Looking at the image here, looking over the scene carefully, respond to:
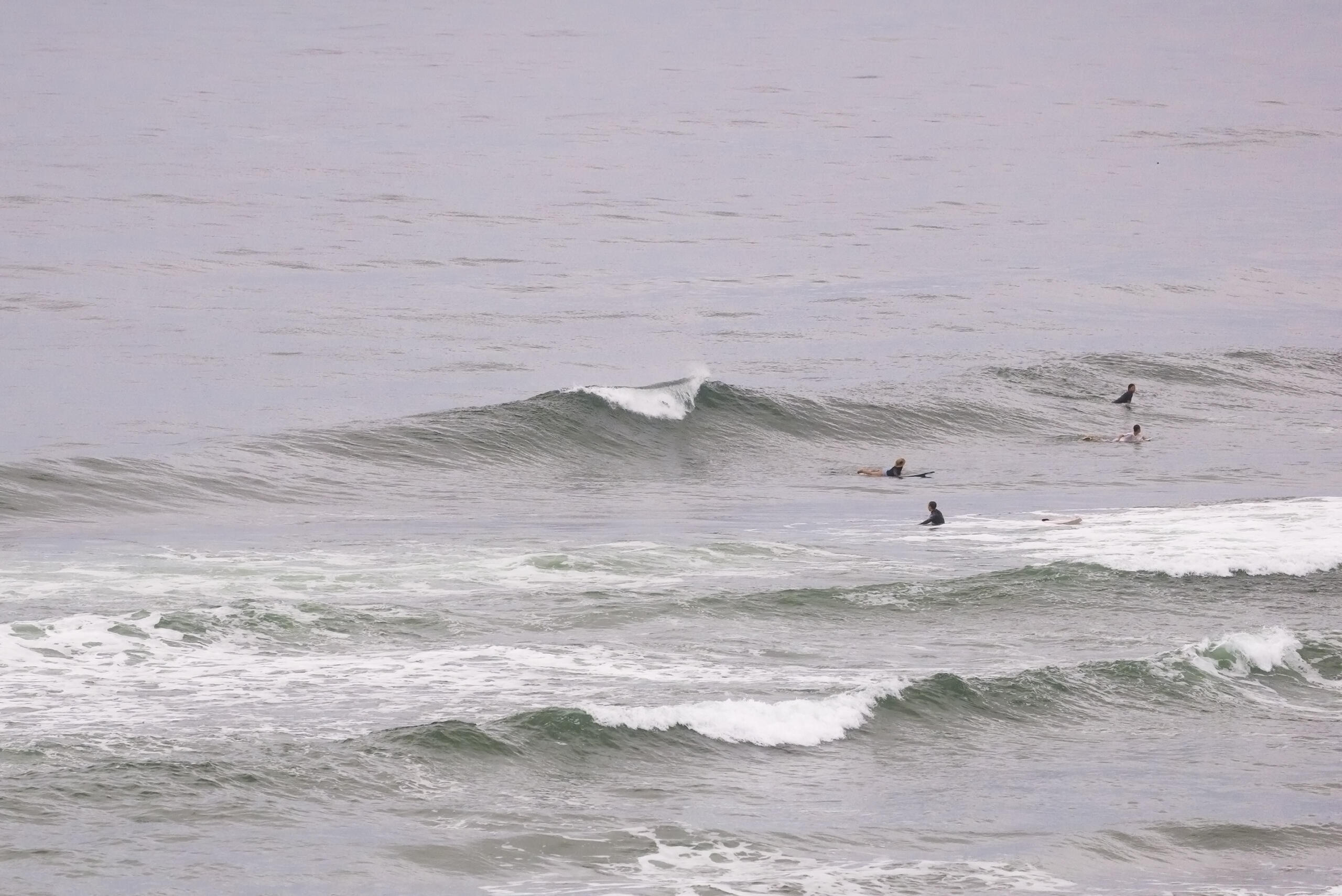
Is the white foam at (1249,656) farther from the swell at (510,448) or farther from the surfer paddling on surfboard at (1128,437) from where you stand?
the surfer paddling on surfboard at (1128,437)

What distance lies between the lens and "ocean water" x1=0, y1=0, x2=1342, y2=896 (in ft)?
41.4

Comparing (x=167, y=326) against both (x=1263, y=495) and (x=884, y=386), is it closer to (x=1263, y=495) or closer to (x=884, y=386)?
(x=884, y=386)

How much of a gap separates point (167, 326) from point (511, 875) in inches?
1536

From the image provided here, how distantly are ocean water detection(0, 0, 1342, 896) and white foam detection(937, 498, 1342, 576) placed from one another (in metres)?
0.13

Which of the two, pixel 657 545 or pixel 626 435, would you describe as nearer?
pixel 657 545

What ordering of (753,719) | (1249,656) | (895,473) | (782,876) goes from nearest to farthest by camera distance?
(782,876) → (753,719) → (1249,656) → (895,473)

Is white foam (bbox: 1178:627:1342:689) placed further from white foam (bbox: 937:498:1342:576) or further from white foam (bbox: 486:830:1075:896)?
white foam (bbox: 486:830:1075:896)

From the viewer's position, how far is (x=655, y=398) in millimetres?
37469

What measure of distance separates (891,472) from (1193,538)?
310 inches

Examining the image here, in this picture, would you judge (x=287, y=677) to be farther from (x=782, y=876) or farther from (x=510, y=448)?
(x=510, y=448)

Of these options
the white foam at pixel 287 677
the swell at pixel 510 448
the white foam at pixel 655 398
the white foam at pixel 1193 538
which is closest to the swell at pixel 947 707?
the white foam at pixel 287 677

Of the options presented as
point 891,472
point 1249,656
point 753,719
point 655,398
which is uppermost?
point 655,398

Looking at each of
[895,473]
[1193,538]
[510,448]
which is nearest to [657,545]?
[1193,538]

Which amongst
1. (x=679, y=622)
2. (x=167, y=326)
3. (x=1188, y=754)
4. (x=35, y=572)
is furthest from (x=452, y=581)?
(x=167, y=326)
